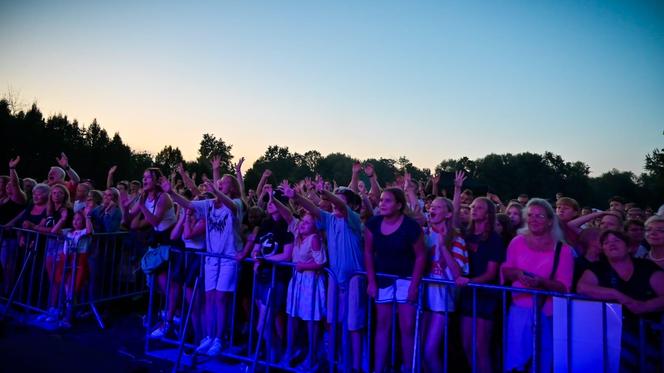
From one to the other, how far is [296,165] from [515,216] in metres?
94.0

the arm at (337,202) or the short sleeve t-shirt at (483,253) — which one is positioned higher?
the arm at (337,202)

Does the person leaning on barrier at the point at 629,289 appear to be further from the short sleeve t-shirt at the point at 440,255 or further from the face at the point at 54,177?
the face at the point at 54,177

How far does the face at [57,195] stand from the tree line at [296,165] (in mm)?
A: 4035

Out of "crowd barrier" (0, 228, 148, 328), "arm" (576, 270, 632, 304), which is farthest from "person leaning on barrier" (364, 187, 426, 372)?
A: "crowd barrier" (0, 228, 148, 328)

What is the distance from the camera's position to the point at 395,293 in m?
3.96

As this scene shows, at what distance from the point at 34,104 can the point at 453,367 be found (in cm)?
4439

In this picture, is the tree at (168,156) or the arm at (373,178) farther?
the tree at (168,156)

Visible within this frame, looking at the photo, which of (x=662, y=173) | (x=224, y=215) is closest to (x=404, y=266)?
(x=224, y=215)

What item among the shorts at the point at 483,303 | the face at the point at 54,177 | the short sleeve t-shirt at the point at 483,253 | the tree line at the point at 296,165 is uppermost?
the tree line at the point at 296,165


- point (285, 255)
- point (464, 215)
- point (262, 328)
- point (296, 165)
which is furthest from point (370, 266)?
point (296, 165)

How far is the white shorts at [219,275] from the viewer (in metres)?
4.98

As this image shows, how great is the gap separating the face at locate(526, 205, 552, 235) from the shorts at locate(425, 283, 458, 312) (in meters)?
0.96

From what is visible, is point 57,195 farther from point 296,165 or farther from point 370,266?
point 296,165

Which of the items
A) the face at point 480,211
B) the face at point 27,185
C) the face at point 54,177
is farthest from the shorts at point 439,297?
the face at point 27,185
